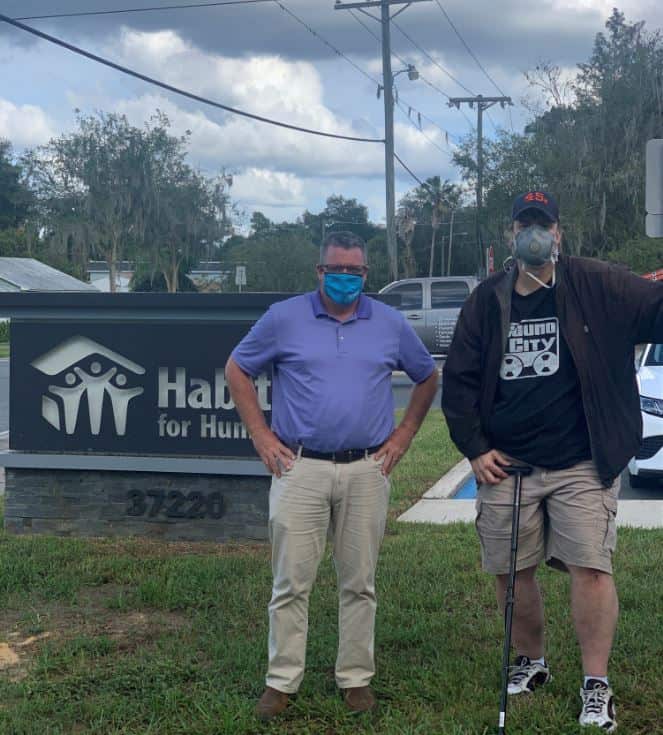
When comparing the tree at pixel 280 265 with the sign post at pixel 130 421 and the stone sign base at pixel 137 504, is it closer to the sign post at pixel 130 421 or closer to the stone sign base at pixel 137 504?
the sign post at pixel 130 421

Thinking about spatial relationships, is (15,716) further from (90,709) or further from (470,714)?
(470,714)

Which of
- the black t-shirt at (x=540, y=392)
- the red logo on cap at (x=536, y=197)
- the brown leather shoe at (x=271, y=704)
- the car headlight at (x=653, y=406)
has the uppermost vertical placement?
the red logo on cap at (x=536, y=197)

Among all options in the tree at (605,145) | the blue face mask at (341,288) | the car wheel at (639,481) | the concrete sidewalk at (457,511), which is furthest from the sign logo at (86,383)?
the tree at (605,145)

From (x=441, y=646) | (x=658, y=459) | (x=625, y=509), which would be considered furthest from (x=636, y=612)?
(x=658, y=459)

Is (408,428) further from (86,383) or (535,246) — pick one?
(86,383)

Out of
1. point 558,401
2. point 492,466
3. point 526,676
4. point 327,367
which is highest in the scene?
point 327,367

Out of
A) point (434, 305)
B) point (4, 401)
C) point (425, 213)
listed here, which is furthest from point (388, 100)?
point (425, 213)

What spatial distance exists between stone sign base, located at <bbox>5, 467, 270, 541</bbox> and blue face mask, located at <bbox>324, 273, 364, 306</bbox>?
3.44 meters

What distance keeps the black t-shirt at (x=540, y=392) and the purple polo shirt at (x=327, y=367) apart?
48 cm

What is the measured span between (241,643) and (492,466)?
65.7 inches

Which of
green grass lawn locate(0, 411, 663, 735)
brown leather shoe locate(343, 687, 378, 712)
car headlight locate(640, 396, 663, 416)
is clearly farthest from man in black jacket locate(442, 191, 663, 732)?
car headlight locate(640, 396, 663, 416)

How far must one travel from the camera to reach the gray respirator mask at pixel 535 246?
4.19 meters

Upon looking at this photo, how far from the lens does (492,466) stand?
14.2 ft

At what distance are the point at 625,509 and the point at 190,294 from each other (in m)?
3.87
